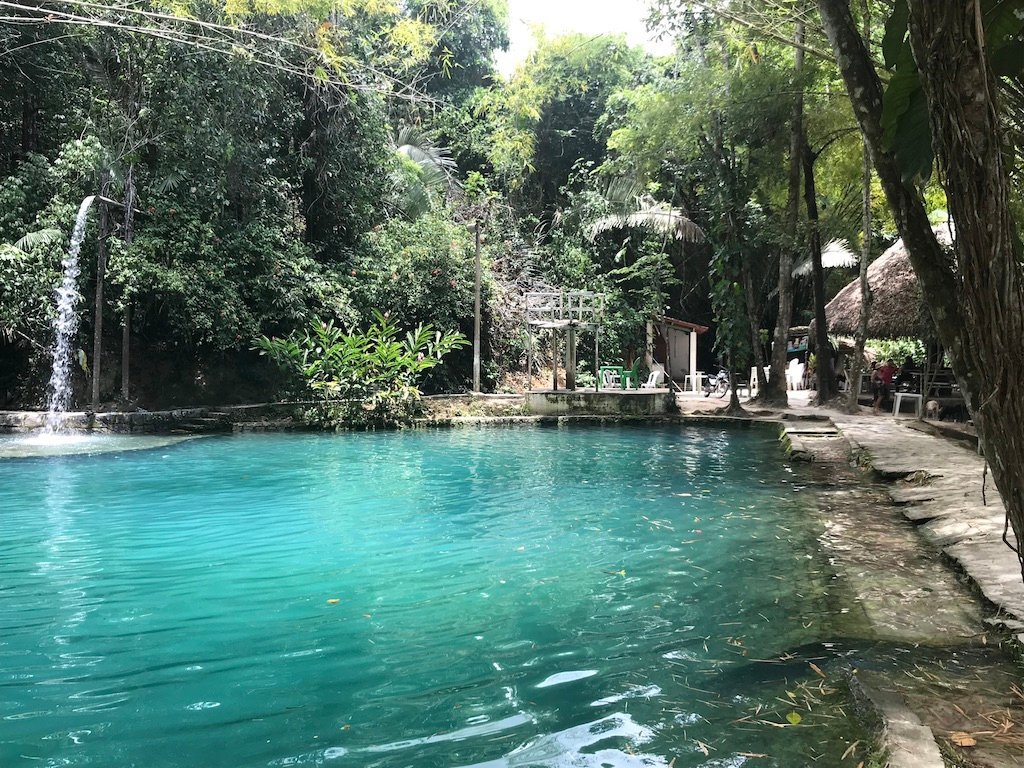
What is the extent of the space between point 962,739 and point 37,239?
15.8 meters

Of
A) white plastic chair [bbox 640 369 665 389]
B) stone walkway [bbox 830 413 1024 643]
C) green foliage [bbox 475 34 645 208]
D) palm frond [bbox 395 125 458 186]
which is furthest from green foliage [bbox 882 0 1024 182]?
green foliage [bbox 475 34 645 208]

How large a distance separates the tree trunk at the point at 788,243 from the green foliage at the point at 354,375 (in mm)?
7823

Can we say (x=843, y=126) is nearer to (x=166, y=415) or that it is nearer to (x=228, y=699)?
(x=166, y=415)

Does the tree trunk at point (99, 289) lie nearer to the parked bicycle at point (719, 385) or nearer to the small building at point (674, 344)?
the small building at point (674, 344)

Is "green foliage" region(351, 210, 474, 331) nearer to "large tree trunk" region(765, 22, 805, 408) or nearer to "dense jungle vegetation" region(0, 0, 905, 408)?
"dense jungle vegetation" region(0, 0, 905, 408)

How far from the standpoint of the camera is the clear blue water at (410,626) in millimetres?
2838

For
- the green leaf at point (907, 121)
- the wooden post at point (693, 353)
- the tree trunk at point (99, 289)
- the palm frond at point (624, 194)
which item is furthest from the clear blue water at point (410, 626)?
the palm frond at point (624, 194)

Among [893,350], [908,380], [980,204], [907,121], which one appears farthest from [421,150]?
[980,204]

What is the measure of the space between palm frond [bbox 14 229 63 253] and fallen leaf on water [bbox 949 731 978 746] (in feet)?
51.5

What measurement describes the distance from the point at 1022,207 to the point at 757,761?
719 cm

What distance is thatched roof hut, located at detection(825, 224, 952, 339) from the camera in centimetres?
1405

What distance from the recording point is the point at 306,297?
16.8 meters

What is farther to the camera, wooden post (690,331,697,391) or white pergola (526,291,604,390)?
wooden post (690,331,697,391)

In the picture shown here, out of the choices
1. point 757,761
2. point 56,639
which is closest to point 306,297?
point 56,639
